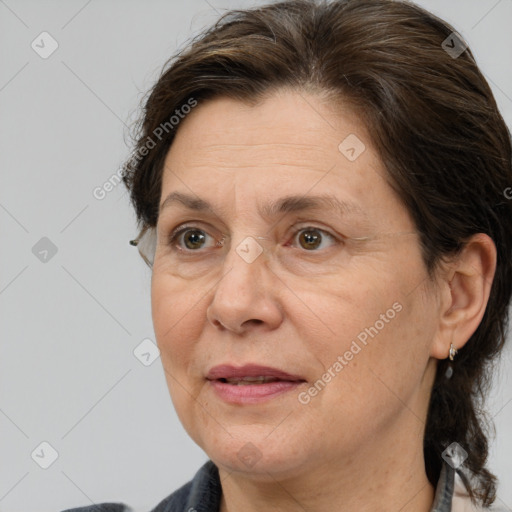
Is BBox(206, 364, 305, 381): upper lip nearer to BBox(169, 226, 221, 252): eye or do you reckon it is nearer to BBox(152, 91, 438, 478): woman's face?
BBox(152, 91, 438, 478): woman's face

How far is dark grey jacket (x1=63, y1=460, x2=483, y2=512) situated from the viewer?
2525 millimetres

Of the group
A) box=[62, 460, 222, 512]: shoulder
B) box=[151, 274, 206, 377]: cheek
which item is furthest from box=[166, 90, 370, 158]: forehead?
box=[62, 460, 222, 512]: shoulder

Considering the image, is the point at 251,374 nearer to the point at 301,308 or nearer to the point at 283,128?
the point at 301,308

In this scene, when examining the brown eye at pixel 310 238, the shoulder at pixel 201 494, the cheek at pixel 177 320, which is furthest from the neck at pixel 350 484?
the brown eye at pixel 310 238

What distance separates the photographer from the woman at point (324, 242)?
7.24ft

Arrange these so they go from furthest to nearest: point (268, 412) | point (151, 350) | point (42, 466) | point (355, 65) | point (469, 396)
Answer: point (42, 466), point (151, 350), point (469, 396), point (355, 65), point (268, 412)

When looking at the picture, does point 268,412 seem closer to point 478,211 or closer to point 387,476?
point 387,476

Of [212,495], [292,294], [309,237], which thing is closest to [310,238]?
[309,237]

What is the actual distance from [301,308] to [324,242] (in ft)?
0.61

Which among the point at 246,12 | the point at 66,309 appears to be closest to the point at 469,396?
the point at 246,12

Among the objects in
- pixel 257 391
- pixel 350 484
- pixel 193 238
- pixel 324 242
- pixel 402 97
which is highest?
pixel 193 238

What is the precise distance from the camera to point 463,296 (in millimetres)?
2492

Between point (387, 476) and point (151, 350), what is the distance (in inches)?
52.9

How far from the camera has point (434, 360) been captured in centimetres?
254
